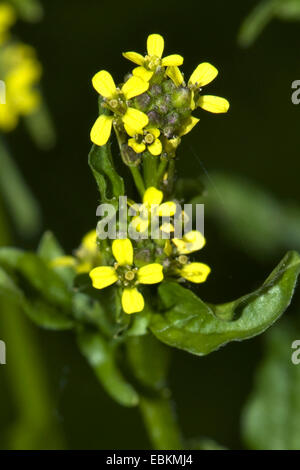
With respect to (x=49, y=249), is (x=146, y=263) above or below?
below

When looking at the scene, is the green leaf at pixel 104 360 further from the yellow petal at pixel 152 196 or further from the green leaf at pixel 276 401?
the green leaf at pixel 276 401

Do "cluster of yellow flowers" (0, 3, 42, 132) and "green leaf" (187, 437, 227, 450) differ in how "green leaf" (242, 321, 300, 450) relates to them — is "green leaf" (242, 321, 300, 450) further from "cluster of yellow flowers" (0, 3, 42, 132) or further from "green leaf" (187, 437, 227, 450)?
"cluster of yellow flowers" (0, 3, 42, 132)

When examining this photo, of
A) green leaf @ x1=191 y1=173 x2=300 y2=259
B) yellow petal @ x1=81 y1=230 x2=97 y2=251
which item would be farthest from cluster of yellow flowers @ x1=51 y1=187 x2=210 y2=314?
green leaf @ x1=191 y1=173 x2=300 y2=259

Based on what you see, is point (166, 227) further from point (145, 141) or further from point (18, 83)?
point (18, 83)

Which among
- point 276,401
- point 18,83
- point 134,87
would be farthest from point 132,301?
point 18,83

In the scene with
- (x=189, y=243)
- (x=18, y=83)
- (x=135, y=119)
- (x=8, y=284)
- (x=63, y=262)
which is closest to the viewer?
(x=135, y=119)
